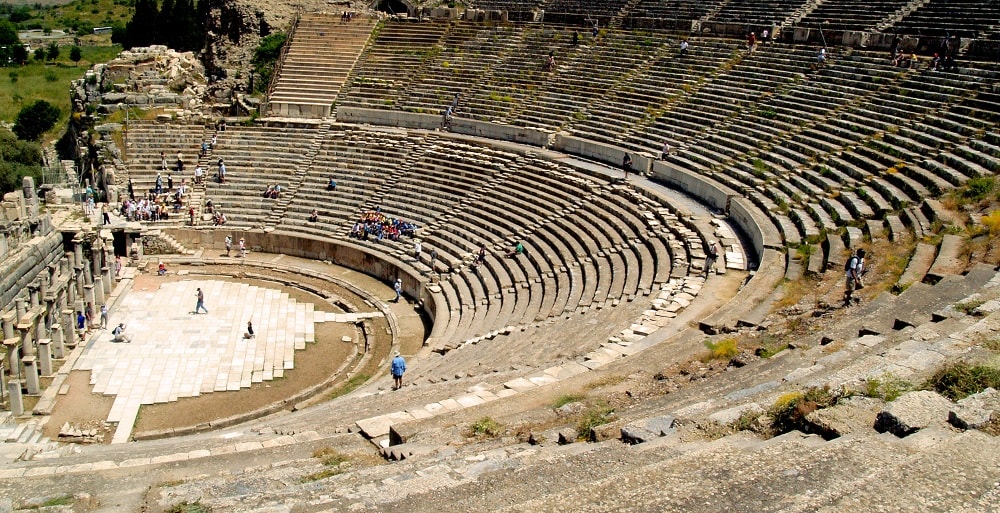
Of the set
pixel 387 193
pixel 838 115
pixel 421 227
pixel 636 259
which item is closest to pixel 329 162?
pixel 387 193

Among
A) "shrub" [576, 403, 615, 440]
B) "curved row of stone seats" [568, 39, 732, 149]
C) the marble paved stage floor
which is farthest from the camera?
"curved row of stone seats" [568, 39, 732, 149]

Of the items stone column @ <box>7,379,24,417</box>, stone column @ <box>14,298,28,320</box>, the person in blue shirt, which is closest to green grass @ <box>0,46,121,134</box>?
stone column @ <box>14,298,28,320</box>

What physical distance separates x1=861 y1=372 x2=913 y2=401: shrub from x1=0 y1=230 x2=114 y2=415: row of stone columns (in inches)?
621

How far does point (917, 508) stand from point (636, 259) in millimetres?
14797

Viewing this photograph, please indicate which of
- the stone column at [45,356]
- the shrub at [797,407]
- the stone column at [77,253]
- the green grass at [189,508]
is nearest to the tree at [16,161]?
the stone column at [77,253]

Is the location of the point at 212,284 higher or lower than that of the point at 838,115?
lower

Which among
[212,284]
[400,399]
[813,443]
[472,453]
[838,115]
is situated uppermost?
[838,115]

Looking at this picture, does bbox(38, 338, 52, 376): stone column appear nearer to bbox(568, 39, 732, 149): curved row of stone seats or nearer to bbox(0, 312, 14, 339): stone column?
bbox(0, 312, 14, 339): stone column

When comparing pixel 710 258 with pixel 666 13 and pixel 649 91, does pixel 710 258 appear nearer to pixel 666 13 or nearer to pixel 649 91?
pixel 649 91

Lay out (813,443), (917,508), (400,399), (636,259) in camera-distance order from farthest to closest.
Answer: (636,259)
(400,399)
(813,443)
(917,508)

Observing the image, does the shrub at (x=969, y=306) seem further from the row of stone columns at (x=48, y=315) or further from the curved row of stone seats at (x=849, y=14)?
the curved row of stone seats at (x=849, y=14)

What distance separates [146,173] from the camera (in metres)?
31.2

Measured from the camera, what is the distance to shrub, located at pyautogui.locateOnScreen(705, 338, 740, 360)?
12719 mm

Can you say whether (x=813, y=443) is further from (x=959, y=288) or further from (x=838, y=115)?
(x=838, y=115)
